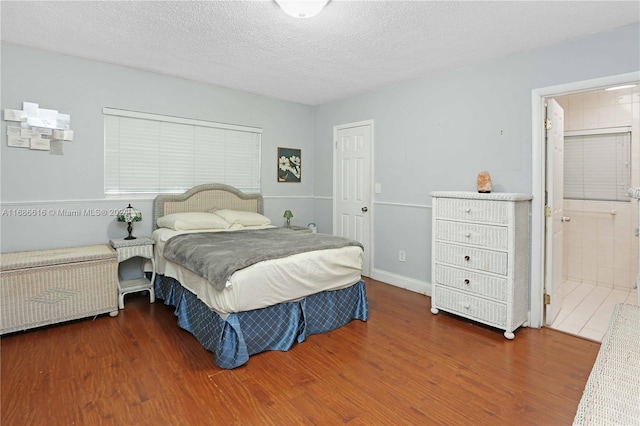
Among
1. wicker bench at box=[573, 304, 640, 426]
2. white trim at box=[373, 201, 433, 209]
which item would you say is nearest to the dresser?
white trim at box=[373, 201, 433, 209]

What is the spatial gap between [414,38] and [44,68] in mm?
3354

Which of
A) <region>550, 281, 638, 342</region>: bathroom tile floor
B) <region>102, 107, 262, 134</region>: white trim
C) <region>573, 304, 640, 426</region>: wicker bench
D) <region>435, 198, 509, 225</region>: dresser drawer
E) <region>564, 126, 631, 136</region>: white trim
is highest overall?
<region>102, 107, 262, 134</region>: white trim

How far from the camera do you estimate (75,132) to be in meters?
3.43

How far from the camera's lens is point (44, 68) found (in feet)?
10.6

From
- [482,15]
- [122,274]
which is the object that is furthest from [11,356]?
[482,15]

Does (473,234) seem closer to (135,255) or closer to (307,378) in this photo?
(307,378)

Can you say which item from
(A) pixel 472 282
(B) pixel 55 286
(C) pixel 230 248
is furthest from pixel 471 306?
(B) pixel 55 286

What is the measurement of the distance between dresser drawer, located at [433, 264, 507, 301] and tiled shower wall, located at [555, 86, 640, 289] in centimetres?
227

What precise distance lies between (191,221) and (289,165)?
190cm

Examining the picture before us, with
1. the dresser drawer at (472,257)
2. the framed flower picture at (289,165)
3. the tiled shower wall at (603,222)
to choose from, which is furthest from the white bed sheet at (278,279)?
the tiled shower wall at (603,222)

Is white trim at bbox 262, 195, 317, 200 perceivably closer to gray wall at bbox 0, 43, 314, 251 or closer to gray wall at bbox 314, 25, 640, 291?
gray wall at bbox 314, 25, 640, 291

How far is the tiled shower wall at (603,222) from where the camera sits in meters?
3.91

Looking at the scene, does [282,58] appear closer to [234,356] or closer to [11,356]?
[234,356]

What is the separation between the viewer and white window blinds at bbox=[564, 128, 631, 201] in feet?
13.1
